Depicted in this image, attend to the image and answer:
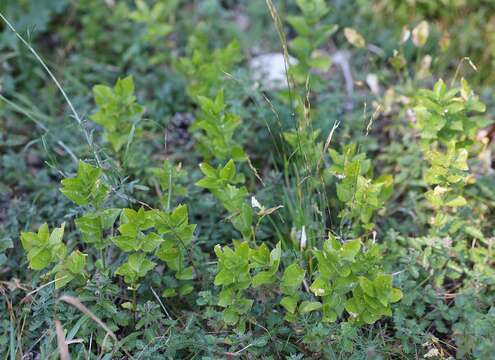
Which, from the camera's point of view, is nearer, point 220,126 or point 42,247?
point 42,247

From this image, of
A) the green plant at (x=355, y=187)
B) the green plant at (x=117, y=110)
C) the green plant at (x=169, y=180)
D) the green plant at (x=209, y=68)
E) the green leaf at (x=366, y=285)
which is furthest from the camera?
the green plant at (x=209, y=68)

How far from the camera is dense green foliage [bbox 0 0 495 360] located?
6.68 ft

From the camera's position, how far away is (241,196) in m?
2.24

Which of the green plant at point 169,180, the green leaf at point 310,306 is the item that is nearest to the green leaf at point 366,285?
the green leaf at point 310,306

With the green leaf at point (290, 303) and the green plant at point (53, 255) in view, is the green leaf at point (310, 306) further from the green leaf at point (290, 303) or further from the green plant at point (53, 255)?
the green plant at point (53, 255)

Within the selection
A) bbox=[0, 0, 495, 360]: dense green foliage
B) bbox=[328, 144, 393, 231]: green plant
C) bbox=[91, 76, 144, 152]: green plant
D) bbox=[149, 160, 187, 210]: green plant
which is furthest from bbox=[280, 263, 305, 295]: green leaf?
bbox=[91, 76, 144, 152]: green plant

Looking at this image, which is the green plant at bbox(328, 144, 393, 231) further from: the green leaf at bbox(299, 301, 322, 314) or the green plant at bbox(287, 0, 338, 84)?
the green plant at bbox(287, 0, 338, 84)

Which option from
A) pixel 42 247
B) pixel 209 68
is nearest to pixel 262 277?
pixel 42 247

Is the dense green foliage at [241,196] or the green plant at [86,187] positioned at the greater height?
the green plant at [86,187]

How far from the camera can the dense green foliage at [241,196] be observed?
6.68 feet

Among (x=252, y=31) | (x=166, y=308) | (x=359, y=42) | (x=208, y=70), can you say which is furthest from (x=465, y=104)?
(x=252, y=31)

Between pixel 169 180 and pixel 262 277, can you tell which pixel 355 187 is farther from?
pixel 169 180

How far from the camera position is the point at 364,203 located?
2.23 meters

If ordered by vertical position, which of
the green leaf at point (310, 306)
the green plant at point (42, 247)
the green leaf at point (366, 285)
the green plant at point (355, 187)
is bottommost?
the green leaf at point (310, 306)
